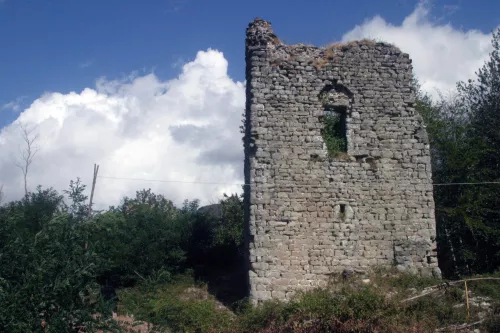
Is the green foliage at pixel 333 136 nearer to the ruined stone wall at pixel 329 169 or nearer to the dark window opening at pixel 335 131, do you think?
the dark window opening at pixel 335 131

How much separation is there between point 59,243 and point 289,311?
4.67 metres

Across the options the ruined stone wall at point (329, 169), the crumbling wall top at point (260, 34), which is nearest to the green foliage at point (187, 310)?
the ruined stone wall at point (329, 169)

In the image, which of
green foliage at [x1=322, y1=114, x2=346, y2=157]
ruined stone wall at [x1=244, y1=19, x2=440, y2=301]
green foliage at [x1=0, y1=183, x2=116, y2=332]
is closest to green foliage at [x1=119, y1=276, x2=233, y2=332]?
ruined stone wall at [x1=244, y1=19, x2=440, y2=301]

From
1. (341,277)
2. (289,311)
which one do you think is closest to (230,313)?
(289,311)

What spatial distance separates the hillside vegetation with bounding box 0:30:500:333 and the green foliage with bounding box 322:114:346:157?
2.94 metres

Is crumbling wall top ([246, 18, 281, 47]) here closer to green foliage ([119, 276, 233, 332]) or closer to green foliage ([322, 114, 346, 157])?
green foliage ([322, 114, 346, 157])

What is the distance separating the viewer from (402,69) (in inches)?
451

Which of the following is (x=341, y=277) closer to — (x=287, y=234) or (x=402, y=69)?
(x=287, y=234)

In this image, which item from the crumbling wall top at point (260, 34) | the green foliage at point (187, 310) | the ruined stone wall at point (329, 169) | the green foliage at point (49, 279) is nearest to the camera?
the green foliage at point (49, 279)

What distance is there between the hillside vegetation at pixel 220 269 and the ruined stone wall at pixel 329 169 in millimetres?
628

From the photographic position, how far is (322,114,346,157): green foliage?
11.0 m

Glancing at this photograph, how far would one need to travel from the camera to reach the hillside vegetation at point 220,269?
6.14m

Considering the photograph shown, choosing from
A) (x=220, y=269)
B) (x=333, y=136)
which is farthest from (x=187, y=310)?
(x=333, y=136)

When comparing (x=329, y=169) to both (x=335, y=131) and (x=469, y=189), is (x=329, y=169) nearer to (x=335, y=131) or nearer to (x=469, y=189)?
(x=335, y=131)
